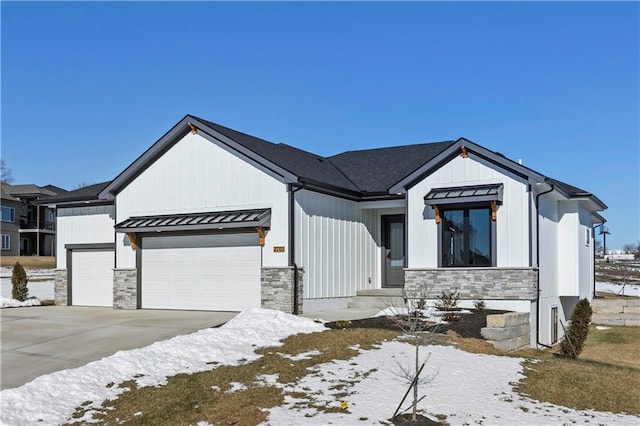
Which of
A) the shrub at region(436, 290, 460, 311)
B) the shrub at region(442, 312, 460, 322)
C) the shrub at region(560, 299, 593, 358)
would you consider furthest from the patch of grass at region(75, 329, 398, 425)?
the shrub at region(436, 290, 460, 311)

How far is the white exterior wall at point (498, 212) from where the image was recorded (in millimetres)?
16125

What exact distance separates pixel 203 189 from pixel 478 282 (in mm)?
8502

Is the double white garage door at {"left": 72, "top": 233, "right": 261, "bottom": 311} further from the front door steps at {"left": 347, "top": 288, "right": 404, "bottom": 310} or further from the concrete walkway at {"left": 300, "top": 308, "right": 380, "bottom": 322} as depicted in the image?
the front door steps at {"left": 347, "top": 288, "right": 404, "bottom": 310}

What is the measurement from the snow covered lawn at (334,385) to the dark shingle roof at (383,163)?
9216 mm

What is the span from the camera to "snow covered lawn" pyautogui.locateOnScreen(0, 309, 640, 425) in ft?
24.4

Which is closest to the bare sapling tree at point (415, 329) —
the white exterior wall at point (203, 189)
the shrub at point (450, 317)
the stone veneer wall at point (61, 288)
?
the shrub at point (450, 317)

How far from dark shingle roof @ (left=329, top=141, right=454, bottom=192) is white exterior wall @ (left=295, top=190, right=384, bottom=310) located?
106cm

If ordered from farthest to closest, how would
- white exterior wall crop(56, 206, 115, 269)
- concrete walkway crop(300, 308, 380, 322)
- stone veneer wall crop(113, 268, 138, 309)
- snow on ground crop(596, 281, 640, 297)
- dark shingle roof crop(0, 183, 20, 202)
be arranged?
dark shingle roof crop(0, 183, 20, 202) < snow on ground crop(596, 281, 640, 297) < white exterior wall crop(56, 206, 115, 269) < stone veneer wall crop(113, 268, 138, 309) < concrete walkway crop(300, 308, 380, 322)

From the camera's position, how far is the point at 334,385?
28.2ft

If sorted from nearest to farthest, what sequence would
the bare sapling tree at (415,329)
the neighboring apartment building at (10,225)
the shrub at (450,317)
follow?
the bare sapling tree at (415,329)
the shrub at (450,317)
the neighboring apartment building at (10,225)

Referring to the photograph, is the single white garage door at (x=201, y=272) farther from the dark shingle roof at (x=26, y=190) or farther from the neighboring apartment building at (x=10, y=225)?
the dark shingle roof at (x=26, y=190)

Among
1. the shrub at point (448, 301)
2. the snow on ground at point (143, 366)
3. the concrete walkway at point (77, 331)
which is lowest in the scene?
the concrete walkway at point (77, 331)

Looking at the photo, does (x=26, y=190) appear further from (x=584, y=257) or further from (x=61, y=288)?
(x=584, y=257)

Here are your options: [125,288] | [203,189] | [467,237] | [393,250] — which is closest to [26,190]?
[125,288]
